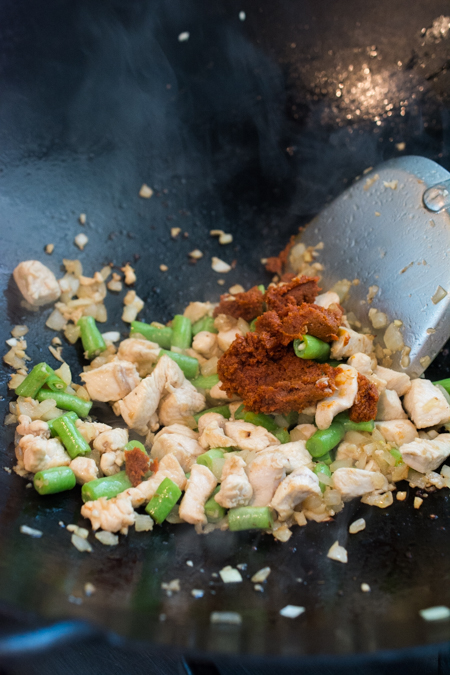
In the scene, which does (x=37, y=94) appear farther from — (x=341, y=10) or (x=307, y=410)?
(x=307, y=410)

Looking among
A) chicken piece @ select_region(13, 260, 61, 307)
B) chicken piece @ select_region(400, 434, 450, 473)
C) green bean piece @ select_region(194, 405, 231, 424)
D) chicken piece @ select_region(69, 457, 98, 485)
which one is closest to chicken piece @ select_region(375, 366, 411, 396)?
chicken piece @ select_region(400, 434, 450, 473)

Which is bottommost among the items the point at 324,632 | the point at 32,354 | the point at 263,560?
the point at 263,560

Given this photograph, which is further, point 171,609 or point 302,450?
point 302,450

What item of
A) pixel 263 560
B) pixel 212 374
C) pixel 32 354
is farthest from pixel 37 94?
pixel 263 560

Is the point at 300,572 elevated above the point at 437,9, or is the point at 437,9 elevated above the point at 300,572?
the point at 437,9

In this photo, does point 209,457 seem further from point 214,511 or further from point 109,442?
point 109,442

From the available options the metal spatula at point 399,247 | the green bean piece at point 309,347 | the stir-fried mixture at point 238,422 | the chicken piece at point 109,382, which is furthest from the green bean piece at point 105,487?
the metal spatula at point 399,247
